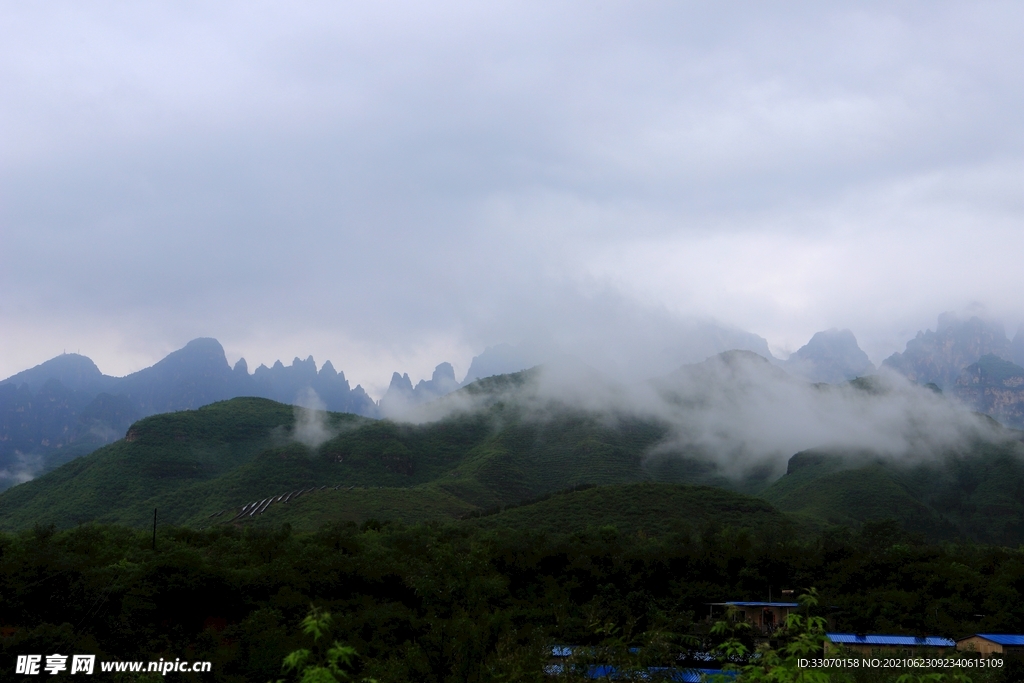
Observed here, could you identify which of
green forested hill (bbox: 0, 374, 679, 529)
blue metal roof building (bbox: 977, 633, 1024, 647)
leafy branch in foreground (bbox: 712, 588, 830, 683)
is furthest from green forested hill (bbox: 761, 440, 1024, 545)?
leafy branch in foreground (bbox: 712, 588, 830, 683)

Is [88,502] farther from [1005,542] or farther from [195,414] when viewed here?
[1005,542]

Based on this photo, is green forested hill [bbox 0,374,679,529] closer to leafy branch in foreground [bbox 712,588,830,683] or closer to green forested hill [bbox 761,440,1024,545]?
green forested hill [bbox 761,440,1024,545]

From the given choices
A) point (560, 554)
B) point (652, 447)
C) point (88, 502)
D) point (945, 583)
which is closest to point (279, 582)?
point (560, 554)

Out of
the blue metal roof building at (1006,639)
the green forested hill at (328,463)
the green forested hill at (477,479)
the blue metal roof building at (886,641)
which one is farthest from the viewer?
the green forested hill at (328,463)

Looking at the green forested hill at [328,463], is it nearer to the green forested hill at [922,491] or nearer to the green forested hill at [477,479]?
the green forested hill at [477,479]

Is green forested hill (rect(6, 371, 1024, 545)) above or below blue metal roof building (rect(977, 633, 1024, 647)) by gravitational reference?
above

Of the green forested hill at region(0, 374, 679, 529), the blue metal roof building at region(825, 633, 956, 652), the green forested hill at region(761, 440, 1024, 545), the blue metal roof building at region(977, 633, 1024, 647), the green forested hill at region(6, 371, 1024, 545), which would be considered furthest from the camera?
the green forested hill at region(0, 374, 679, 529)

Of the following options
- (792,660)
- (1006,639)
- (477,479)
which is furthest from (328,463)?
(792,660)

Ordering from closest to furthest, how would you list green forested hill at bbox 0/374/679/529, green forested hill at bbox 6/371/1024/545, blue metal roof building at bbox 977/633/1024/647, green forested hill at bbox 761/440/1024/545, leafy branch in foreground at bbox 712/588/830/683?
leafy branch in foreground at bbox 712/588/830/683 → blue metal roof building at bbox 977/633/1024/647 → green forested hill at bbox 6/371/1024/545 → green forested hill at bbox 761/440/1024/545 → green forested hill at bbox 0/374/679/529

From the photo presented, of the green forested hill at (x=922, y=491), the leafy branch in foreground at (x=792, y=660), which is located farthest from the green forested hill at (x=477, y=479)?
the leafy branch in foreground at (x=792, y=660)

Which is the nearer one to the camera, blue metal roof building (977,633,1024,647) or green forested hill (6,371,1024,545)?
blue metal roof building (977,633,1024,647)

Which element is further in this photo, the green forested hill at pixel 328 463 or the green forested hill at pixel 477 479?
the green forested hill at pixel 328 463

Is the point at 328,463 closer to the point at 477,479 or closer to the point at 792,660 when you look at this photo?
the point at 477,479

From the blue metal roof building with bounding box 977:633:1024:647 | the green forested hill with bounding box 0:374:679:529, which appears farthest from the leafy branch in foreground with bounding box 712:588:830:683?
the green forested hill with bounding box 0:374:679:529
